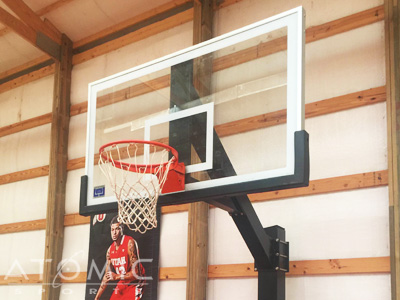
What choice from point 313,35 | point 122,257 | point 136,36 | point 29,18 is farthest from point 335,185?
point 29,18

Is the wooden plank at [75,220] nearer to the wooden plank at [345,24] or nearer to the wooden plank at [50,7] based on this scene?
the wooden plank at [50,7]

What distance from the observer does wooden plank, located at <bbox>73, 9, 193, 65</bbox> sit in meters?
6.31

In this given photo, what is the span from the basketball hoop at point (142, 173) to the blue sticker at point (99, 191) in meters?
0.17

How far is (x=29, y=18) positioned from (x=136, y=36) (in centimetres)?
134

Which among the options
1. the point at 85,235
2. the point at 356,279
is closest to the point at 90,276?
the point at 85,235

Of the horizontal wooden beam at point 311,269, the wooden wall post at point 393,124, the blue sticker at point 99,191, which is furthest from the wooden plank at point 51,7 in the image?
the wooden wall post at point 393,124

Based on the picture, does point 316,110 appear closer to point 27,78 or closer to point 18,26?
point 18,26

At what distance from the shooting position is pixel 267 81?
13.1 ft

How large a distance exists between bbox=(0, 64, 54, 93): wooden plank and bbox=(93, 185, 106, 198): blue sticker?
3.29 meters

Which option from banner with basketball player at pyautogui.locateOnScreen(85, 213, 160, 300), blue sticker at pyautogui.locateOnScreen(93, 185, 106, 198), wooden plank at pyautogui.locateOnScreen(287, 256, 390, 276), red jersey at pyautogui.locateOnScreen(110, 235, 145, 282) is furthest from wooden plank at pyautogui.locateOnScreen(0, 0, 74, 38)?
wooden plank at pyautogui.locateOnScreen(287, 256, 390, 276)

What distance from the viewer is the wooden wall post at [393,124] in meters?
4.31

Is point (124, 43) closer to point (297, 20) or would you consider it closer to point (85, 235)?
point (85, 235)

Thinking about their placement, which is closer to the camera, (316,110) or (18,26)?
(316,110)

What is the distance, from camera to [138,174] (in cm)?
428
